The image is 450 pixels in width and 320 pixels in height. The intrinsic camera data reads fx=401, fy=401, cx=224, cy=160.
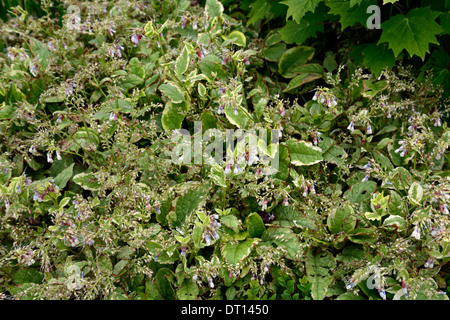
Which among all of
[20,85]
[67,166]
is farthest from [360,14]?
[20,85]

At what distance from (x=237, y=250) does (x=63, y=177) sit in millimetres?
1280

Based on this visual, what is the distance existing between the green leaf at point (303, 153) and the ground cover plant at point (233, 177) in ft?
0.03

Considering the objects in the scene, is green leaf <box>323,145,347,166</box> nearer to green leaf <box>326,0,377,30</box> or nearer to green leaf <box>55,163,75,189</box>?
green leaf <box>326,0,377,30</box>

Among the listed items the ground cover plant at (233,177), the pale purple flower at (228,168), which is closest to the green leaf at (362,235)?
the ground cover plant at (233,177)

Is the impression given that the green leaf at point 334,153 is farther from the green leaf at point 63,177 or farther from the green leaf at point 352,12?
the green leaf at point 63,177

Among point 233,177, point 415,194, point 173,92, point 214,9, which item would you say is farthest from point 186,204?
point 214,9

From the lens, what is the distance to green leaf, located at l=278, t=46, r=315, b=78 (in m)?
3.30

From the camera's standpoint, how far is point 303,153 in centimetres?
262

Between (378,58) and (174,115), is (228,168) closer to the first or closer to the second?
(174,115)

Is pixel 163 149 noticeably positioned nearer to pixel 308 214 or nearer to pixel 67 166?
pixel 67 166

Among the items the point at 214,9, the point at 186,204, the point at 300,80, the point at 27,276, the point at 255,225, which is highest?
the point at 214,9

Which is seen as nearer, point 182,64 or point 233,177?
point 233,177

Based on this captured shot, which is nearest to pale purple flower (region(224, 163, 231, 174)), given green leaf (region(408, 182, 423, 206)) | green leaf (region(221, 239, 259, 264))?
green leaf (region(221, 239, 259, 264))
